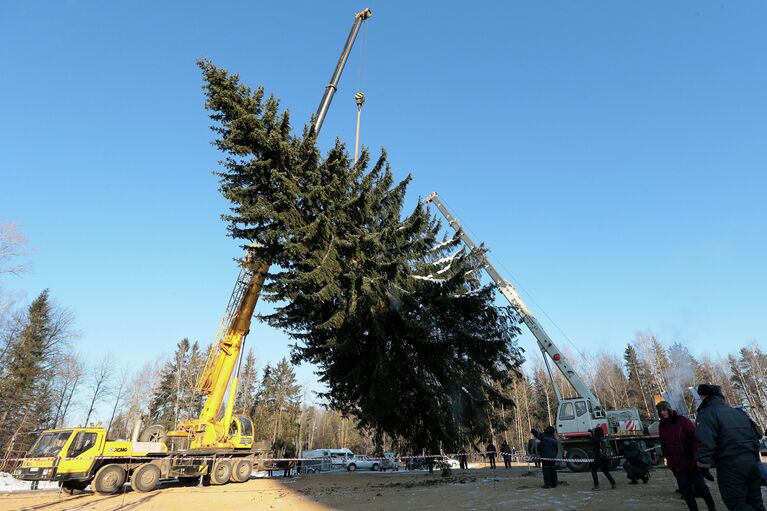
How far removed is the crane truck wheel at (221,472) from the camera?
16438 mm

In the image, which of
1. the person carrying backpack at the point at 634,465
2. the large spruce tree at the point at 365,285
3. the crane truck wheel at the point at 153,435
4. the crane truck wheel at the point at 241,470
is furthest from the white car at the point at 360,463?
the person carrying backpack at the point at 634,465

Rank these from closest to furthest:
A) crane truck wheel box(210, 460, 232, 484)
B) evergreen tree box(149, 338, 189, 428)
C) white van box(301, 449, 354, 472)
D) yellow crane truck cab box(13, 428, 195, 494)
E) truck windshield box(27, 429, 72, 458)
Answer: yellow crane truck cab box(13, 428, 195, 494) → truck windshield box(27, 429, 72, 458) → crane truck wheel box(210, 460, 232, 484) → white van box(301, 449, 354, 472) → evergreen tree box(149, 338, 189, 428)

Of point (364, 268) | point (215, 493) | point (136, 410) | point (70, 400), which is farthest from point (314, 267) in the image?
point (70, 400)

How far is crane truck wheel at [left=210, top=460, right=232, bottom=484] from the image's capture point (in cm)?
1644

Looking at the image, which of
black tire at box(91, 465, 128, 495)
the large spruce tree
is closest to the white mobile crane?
the large spruce tree

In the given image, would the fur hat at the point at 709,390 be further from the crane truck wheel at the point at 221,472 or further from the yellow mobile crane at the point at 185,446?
the crane truck wheel at the point at 221,472

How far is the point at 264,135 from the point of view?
14.9 m

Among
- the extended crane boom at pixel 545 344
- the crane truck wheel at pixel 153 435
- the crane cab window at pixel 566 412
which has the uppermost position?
the extended crane boom at pixel 545 344

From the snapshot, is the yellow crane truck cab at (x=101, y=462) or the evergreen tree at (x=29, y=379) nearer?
the yellow crane truck cab at (x=101, y=462)

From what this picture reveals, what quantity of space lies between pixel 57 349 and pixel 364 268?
125ft

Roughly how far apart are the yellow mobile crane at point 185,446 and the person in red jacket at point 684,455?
13.5 metres

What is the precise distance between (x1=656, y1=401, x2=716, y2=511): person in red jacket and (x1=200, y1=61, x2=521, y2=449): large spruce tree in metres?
10.3

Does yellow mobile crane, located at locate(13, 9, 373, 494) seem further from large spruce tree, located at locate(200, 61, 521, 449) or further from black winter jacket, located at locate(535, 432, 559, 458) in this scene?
black winter jacket, located at locate(535, 432, 559, 458)

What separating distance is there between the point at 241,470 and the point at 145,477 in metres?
3.68
